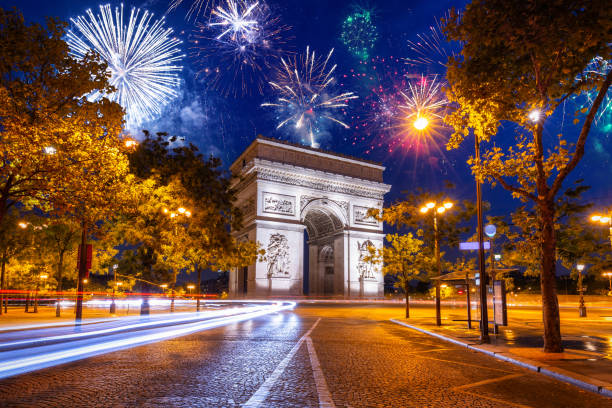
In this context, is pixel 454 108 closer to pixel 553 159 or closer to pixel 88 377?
pixel 553 159

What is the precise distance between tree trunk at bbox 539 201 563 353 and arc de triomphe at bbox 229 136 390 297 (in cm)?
3736

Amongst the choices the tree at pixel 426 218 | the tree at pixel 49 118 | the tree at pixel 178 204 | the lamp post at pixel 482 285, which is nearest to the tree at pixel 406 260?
the tree at pixel 426 218

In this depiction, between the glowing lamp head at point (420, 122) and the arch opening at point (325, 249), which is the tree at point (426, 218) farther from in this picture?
the arch opening at point (325, 249)

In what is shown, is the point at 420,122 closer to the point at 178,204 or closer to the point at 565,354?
the point at 565,354

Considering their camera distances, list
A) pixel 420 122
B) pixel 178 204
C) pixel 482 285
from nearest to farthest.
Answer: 1. pixel 482 285
2. pixel 420 122
3. pixel 178 204

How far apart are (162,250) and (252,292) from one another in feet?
78.6

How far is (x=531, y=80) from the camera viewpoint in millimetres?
11508

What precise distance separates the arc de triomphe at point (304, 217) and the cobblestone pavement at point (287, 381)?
122ft

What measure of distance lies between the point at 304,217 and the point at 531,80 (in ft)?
140

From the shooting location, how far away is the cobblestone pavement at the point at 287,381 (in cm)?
554

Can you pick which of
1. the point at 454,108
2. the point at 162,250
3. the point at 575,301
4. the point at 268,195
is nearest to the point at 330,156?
the point at 268,195

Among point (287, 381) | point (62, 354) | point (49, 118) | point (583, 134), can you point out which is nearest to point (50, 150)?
point (49, 118)

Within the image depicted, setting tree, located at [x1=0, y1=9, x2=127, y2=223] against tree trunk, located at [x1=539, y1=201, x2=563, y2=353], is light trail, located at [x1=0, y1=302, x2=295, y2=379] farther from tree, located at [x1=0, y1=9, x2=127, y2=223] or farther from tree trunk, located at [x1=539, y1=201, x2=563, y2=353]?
tree trunk, located at [x1=539, y1=201, x2=563, y2=353]

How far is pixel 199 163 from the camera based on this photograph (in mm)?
24047
